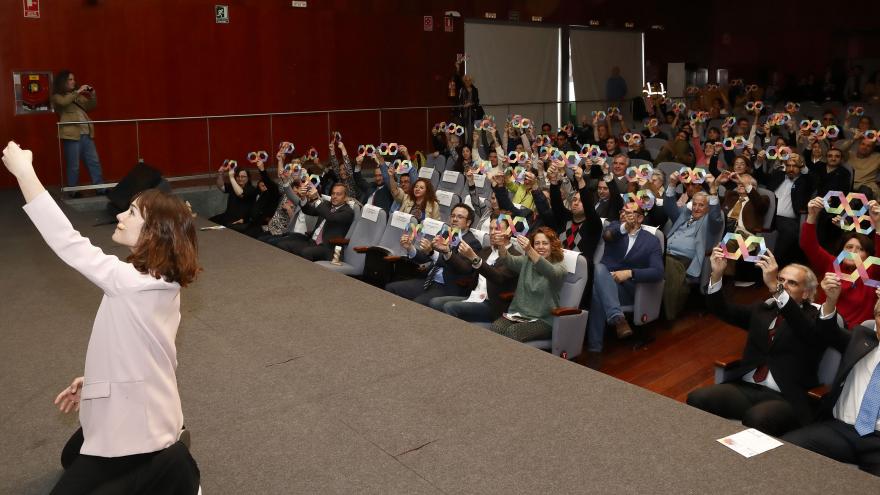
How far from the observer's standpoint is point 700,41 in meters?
18.5

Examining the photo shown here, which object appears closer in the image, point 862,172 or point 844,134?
point 862,172

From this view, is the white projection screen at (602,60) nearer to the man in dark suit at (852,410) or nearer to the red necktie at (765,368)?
the red necktie at (765,368)

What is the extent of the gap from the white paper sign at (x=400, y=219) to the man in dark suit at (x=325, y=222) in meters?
0.69

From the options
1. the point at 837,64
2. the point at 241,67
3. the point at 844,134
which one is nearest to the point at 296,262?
the point at 241,67

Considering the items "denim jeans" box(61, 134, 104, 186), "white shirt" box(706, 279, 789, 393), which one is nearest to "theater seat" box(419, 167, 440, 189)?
"denim jeans" box(61, 134, 104, 186)

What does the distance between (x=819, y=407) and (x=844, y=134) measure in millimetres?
8736

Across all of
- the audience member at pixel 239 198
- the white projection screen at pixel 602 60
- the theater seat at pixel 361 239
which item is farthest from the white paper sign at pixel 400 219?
the white projection screen at pixel 602 60

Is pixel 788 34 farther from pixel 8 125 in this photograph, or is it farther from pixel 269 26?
pixel 8 125

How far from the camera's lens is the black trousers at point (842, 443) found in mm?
3229

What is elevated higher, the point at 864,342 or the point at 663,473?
the point at 864,342

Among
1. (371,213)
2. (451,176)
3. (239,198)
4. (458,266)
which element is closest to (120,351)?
(458,266)

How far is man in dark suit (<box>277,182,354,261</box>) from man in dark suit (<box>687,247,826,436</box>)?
385cm

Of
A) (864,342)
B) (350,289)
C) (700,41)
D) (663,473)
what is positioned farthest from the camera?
(700,41)

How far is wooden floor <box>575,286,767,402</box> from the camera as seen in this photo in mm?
5043
